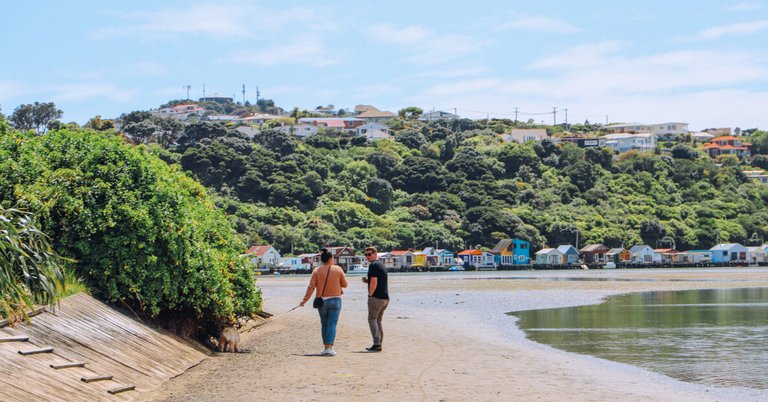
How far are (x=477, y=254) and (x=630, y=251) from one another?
23.2 metres

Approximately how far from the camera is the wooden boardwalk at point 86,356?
10906mm

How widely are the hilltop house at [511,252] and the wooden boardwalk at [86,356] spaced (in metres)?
103

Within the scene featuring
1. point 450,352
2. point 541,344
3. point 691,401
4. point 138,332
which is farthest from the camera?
point 541,344

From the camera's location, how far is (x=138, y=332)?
14992mm

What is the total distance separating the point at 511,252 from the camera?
392 ft

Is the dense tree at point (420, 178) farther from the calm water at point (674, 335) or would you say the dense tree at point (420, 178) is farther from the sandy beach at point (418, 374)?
the sandy beach at point (418, 374)

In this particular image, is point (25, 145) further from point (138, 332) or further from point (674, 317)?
point (674, 317)

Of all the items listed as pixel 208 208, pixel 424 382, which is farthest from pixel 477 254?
pixel 424 382

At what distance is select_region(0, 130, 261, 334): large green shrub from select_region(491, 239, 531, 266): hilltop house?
101385 millimetres

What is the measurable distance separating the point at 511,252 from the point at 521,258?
1685mm

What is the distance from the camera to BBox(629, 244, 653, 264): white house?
124m

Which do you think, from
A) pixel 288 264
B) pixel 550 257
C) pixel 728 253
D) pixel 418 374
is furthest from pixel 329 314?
pixel 728 253

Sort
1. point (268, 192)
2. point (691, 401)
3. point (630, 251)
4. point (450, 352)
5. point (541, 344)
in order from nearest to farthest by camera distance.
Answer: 1. point (691, 401)
2. point (450, 352)
3. point (541, 344)
4. point (268, 192)
5. point (630, 251)

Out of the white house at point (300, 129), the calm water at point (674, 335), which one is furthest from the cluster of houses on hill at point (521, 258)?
the white house at point (300, 129)
